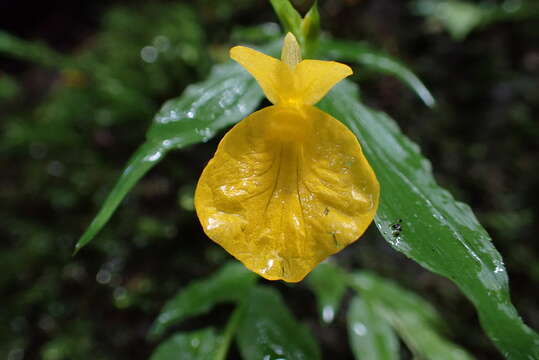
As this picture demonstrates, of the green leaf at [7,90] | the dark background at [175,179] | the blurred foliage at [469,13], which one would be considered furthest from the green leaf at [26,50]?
the blurred foliage at [469,13]

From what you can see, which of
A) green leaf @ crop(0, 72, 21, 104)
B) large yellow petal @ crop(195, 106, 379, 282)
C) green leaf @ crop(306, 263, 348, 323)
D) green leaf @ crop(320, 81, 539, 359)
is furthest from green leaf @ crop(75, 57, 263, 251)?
green leaf @ crop(0, 72, 21, 104)

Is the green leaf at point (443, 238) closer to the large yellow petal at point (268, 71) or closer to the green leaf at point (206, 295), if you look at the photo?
the large yellow petal at point (268, 71)

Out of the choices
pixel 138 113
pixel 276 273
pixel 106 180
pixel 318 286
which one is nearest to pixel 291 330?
pixel 318 286

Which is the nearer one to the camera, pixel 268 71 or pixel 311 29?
pixel 268 71

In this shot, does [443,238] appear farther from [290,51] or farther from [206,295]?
[206,295]

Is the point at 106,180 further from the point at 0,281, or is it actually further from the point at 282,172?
the point at 282,172

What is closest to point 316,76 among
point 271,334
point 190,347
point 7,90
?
point 271,334
